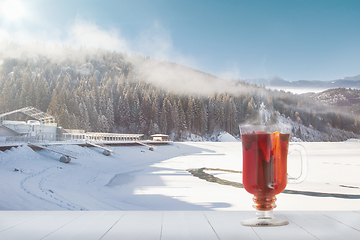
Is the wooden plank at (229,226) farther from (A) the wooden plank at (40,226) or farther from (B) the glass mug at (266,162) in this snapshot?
(A) the wooden plank at (40,226)

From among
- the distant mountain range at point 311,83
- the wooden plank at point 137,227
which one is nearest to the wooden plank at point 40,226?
the wooden plank at point 137,227

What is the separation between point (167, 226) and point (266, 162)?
876 millimetres

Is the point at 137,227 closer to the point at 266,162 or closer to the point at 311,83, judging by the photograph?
the point at 266,162

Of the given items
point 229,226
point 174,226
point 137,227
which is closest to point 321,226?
point 229,226

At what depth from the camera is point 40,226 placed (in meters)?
1.99

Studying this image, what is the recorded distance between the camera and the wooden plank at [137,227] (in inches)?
69.2

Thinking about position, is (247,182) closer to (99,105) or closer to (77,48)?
(99,105)

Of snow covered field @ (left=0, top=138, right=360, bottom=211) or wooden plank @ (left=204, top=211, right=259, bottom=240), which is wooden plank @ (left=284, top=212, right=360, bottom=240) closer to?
wooden plank @ (left=204, top=211, right=259, bottom=240)

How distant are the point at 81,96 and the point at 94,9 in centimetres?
3653

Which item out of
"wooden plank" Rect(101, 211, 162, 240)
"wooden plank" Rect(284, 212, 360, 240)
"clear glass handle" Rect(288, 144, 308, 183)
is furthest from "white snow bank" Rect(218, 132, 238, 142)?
"clear glass handle" Rect(288, 144, 308, 183)

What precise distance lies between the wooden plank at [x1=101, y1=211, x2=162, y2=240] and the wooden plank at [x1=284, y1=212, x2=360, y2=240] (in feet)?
3.57

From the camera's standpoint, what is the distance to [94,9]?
11.4m

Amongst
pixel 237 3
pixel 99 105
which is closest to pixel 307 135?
pixel 237 3

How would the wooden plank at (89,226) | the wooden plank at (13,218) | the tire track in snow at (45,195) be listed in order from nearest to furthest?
1. the wooden plank at (89,226)
2. the wooden plank at (13,218)
3. the tire track in snow at (45,195)
